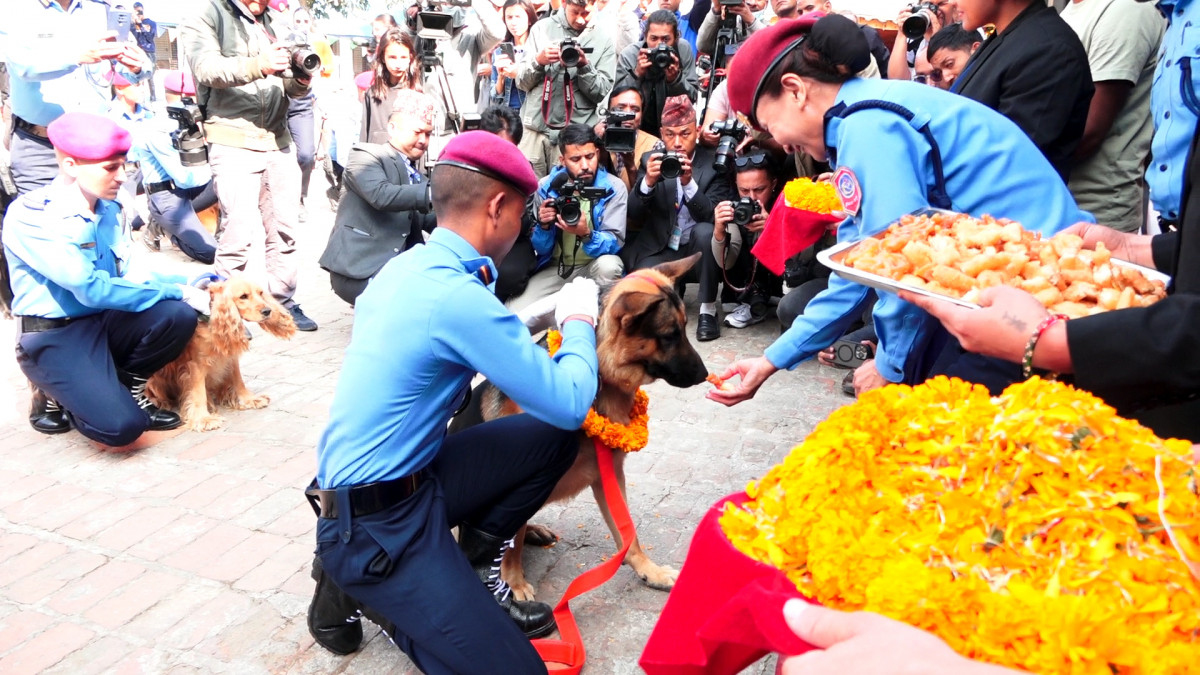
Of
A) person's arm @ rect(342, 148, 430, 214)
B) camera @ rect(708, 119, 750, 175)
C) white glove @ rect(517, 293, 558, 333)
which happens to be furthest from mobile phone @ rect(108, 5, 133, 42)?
white glove @ rect(517, 293, 558, 333)

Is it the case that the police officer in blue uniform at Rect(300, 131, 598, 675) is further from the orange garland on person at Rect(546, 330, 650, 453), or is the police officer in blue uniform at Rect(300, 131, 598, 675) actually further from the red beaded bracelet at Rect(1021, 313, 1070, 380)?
the red beaded bracelet at Rect(1021, 313, 1070, 380)

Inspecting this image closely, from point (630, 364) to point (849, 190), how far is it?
137 cm

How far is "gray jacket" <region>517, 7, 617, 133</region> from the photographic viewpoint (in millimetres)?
8602

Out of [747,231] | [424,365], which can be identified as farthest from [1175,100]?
[747,231]

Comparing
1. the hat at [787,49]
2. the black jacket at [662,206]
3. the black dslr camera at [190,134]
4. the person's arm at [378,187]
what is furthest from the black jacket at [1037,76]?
the black dslr camera at [190,134]

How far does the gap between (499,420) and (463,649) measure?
101cm

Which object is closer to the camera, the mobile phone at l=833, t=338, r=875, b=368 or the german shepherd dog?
the german shepherd dog

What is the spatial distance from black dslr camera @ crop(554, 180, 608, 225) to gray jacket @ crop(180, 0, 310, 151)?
2.65m

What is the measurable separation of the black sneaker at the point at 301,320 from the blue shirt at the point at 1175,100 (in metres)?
6.58

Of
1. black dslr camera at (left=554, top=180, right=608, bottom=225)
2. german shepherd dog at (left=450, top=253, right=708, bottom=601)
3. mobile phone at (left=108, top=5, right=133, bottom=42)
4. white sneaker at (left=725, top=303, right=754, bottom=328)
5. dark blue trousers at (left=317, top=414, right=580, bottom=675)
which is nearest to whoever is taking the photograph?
dark blue trousers at (left=317, top=414, right=580, bottom=675)

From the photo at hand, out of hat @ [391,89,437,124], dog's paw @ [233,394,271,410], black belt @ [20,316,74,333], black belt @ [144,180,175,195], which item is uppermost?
hat @ [391,89,437,124]

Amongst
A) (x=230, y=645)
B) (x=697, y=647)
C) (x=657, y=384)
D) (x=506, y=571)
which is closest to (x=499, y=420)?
(x=506, y=571)

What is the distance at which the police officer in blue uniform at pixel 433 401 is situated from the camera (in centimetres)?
276

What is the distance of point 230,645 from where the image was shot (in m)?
3.39
